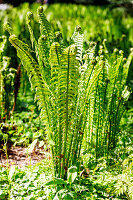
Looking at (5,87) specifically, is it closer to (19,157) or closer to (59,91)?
(19,157)

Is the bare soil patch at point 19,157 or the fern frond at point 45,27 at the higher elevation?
the fern frond at point 45,27

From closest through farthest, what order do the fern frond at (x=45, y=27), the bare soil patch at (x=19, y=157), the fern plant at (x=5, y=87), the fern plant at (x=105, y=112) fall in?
the fern frond at (x=45, y=27) → the fern plant at (x=105, y=112) → the bare soil patch at (x=19, y=157) → the fern plant at (x=5, y=87)

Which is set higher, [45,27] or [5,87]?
[45,27]

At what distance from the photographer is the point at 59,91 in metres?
1.65

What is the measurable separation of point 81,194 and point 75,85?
0.84 m

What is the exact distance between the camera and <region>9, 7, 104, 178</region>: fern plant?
5.19ft

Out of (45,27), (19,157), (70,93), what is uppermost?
(45,27)

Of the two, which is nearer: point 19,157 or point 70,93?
point 70,93

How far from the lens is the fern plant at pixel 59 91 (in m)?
1.58

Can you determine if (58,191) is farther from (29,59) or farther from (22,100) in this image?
(22,100)

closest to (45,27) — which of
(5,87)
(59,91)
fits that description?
(59,91)

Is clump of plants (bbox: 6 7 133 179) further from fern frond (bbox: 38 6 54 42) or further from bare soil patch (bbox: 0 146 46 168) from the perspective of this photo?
bare soil patch (bbox: 0 146 46 168)

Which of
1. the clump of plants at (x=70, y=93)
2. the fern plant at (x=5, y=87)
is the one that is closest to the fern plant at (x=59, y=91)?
the clump of plants at (x=70, y=93)

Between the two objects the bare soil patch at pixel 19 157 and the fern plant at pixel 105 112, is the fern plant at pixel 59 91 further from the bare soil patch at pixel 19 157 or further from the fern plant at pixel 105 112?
the bare soil patch at pixel 19 157
